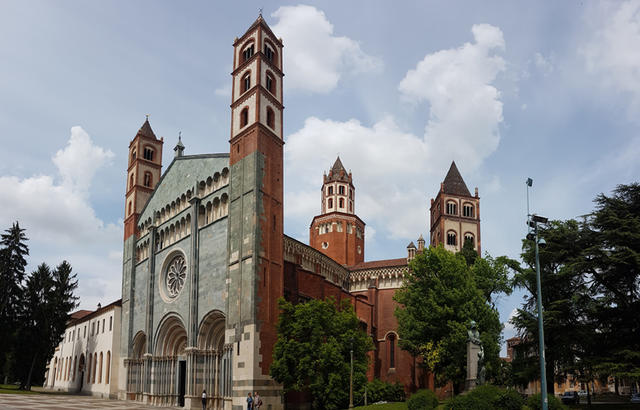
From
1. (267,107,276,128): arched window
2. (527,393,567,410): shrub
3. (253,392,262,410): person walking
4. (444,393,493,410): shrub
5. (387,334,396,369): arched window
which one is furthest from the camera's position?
(387,334,396,369): arched window

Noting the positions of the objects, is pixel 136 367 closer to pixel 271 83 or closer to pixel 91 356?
pixel 91 356

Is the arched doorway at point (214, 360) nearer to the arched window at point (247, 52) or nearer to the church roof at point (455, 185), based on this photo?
the arched window at point (247, 52)

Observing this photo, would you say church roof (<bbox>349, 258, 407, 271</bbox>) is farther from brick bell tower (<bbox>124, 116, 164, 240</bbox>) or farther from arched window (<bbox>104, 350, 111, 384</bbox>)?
arched window (<bbox>104, 350, 111, 384</bbox>)

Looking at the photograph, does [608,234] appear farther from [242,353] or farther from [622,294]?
[242,353]

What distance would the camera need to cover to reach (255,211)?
34.8 meters

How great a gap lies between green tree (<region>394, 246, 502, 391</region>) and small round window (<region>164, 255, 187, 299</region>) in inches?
714

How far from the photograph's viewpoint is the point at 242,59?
136 ft

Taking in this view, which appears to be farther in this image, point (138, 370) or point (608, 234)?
point (138, 370)

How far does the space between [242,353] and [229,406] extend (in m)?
3.89

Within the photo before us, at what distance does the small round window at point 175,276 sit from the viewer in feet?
137

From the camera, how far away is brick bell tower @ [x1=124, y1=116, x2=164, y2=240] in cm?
5255

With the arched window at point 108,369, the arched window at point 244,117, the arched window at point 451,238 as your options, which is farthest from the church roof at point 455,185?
the arched window at point 108,369

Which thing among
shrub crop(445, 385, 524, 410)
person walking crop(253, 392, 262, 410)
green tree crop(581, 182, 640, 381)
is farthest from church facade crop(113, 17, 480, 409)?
green tree crop(581, 182, 640, 381)

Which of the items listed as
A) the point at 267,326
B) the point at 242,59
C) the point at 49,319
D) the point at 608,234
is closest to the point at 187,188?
the point at 242,59
